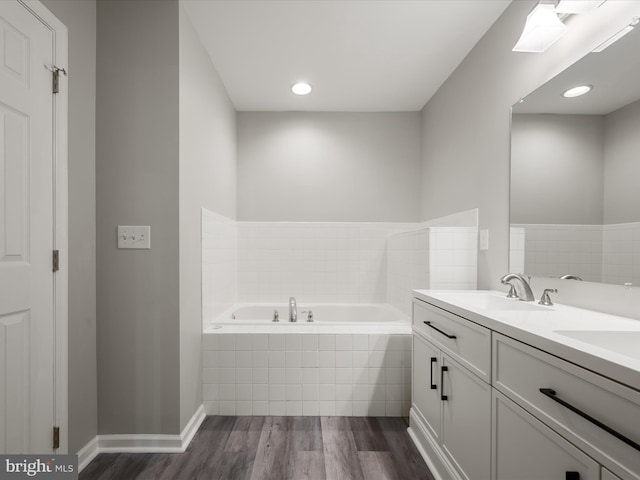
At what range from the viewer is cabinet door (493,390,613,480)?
0.81 metres

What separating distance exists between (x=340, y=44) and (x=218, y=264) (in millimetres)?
1853

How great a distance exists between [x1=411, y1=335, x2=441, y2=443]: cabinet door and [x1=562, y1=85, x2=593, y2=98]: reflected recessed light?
132 centimetres

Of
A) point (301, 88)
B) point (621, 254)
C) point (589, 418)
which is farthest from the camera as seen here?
point (301, 88)

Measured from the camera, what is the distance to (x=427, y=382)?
1.79 metres

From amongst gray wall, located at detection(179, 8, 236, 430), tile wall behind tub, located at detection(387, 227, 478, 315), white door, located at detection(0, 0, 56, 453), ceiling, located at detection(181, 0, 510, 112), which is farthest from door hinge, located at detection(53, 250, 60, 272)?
tile wall behind tub, located at detection(387, 227, 478, 315)

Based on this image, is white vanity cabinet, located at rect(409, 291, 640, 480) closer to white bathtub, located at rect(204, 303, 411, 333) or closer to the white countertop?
the white countertop

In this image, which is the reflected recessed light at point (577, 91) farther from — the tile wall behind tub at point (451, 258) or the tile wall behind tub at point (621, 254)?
the tile wall behind tub at point (451, 258)

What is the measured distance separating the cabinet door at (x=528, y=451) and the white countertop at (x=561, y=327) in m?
0.22

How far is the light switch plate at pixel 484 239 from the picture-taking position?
2104mm

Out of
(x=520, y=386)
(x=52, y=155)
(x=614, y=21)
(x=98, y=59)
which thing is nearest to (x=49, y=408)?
(x=52, y=155)

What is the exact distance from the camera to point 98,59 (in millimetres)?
1826

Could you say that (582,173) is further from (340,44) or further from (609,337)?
(340,44)

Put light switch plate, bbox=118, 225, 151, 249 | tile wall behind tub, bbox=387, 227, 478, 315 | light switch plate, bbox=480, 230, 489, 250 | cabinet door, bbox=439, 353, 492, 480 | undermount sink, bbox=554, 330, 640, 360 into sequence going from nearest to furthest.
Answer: undermount sink, bbox=554, 330, 640, 360 < cabinet door, bbox=439, 353, 492, 480 < light switch plate, bbox=118, 225, 151, 249 < light switch plate, bbox=480, 230, 489, 250 < tile wall behind tub, bbox=387, 227, 478, 315

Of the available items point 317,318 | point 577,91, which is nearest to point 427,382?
point 577,91
